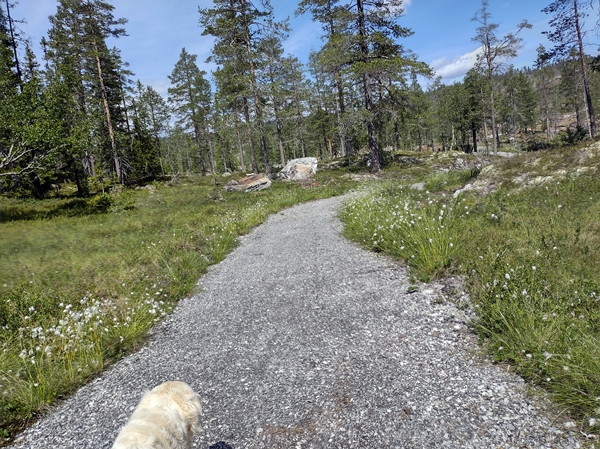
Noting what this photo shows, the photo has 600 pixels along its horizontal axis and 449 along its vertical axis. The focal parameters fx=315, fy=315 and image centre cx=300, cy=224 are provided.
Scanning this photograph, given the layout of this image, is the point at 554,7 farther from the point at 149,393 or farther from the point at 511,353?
the point at 149,393

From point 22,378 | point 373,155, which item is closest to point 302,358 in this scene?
point 22,378

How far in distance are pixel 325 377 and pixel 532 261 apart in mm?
3560

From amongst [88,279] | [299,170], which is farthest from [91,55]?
[88,279]

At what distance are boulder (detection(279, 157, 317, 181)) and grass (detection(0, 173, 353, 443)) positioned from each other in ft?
21.9

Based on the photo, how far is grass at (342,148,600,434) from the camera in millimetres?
3084

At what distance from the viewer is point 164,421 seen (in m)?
2.47

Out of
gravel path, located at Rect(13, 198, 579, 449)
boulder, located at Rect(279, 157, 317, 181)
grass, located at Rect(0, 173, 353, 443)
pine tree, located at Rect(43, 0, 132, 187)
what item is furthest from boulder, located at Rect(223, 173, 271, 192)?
gravel path, located at Rect(13, 198, 579, 449)

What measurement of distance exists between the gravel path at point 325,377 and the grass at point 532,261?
0.35 meters

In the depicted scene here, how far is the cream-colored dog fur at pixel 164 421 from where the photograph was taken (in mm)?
2173

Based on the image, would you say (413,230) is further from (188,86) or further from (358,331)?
(188,86)

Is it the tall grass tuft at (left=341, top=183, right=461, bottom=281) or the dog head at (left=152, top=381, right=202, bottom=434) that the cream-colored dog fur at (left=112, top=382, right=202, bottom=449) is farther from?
the tall grass tuft at (left=341, top=183, right=461, bottom=281)

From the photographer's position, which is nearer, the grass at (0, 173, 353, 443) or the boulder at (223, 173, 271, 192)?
the grass at (0, 173, 353, 443)

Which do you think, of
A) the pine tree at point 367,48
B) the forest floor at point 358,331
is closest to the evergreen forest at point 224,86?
the pine tree at point 367,48

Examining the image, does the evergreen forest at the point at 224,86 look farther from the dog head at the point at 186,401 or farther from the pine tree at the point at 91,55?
the dog head at the point at 186,401
